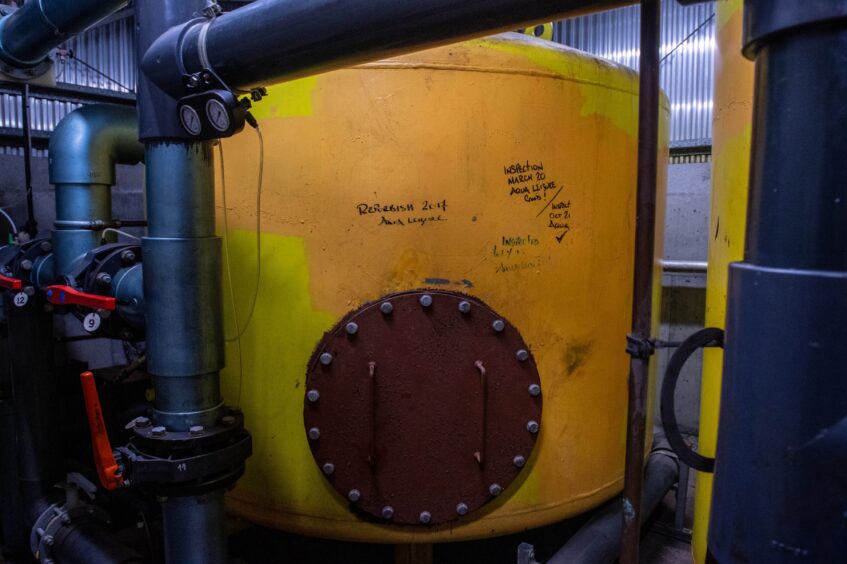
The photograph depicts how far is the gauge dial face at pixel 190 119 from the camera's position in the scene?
122 centimetres

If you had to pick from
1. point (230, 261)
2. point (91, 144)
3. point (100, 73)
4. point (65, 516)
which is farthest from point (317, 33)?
point (100, 73)

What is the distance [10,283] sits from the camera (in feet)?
6.89

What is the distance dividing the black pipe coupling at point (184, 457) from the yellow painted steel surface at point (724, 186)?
1017 millimetres

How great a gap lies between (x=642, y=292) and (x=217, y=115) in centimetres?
85

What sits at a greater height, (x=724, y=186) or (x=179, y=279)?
(x=724, y=186)

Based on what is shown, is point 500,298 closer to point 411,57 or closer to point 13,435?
point 411,57

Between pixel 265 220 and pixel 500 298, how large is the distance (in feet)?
2.15

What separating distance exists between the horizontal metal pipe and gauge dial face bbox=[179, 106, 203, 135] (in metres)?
0.06

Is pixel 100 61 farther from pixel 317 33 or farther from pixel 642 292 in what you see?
pixel 642 292

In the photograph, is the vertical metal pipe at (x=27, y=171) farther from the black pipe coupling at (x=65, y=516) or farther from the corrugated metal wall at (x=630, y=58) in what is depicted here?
the black pipe coupling at (x=65, y=516)

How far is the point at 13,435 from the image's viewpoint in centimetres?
237

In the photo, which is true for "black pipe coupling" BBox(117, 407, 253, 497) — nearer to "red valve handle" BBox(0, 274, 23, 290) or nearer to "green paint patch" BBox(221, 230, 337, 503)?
"green paint patch" BBox(221, 230, 337, 503)

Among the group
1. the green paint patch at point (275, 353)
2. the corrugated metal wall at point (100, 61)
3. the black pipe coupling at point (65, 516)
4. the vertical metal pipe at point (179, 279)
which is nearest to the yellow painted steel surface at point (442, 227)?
the green paint patch at point (275, 353)

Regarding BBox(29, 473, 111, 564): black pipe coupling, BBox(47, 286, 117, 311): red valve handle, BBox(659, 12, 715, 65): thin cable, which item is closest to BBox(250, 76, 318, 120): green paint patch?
BBox(47, 286, 117, 311): red valve handle
